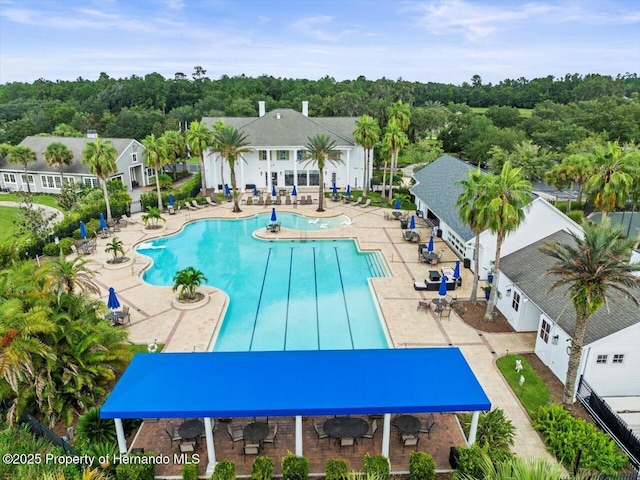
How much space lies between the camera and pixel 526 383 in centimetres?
A: 1811

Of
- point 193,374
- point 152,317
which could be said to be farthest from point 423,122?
point 193,374

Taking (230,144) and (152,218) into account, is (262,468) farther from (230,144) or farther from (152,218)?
(230,144)

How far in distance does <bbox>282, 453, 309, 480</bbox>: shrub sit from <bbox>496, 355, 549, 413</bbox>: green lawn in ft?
29.4

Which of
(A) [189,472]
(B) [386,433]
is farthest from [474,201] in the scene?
(A) [189,472]

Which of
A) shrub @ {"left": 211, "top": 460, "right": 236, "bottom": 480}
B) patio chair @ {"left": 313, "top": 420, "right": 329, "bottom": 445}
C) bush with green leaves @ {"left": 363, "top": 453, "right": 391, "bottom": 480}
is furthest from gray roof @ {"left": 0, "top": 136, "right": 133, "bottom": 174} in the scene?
bush with green leaves @ {"left": 363, "top": 453, "right": 391, "bottom": 480}

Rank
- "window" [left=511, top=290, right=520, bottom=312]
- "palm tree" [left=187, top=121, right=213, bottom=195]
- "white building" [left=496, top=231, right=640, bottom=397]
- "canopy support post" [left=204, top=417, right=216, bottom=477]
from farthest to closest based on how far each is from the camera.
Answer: "palm tree" [left=187, top=121, right=213, bottom=195] < "window" [left=511, top=290, right=520, bottom=312] < "white building" [left=496, top=231, right=640, bottom=397] < "canopy support post" [left=204, top=417, right=216, bottom=477]

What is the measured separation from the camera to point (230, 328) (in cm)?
2308

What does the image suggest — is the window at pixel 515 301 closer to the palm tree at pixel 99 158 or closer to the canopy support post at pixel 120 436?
the canopy support post at pixel 120 436

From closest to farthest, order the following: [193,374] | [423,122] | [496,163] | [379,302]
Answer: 1. [193,374]
2. [379,302]
3. [496,163]
4. [423,122]

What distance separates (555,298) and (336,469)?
1275 centimetres

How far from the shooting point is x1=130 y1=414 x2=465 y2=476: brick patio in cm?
1390

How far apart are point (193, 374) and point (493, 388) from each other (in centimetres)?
1176

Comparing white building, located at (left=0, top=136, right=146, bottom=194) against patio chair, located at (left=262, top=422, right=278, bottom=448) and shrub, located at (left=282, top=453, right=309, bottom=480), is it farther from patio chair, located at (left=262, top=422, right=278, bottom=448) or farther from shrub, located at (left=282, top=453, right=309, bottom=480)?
shrub, located at (left=282, top=453, right=309, bottom=480)

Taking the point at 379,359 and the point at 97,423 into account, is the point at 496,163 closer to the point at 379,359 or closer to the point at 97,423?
the point at 379,359
